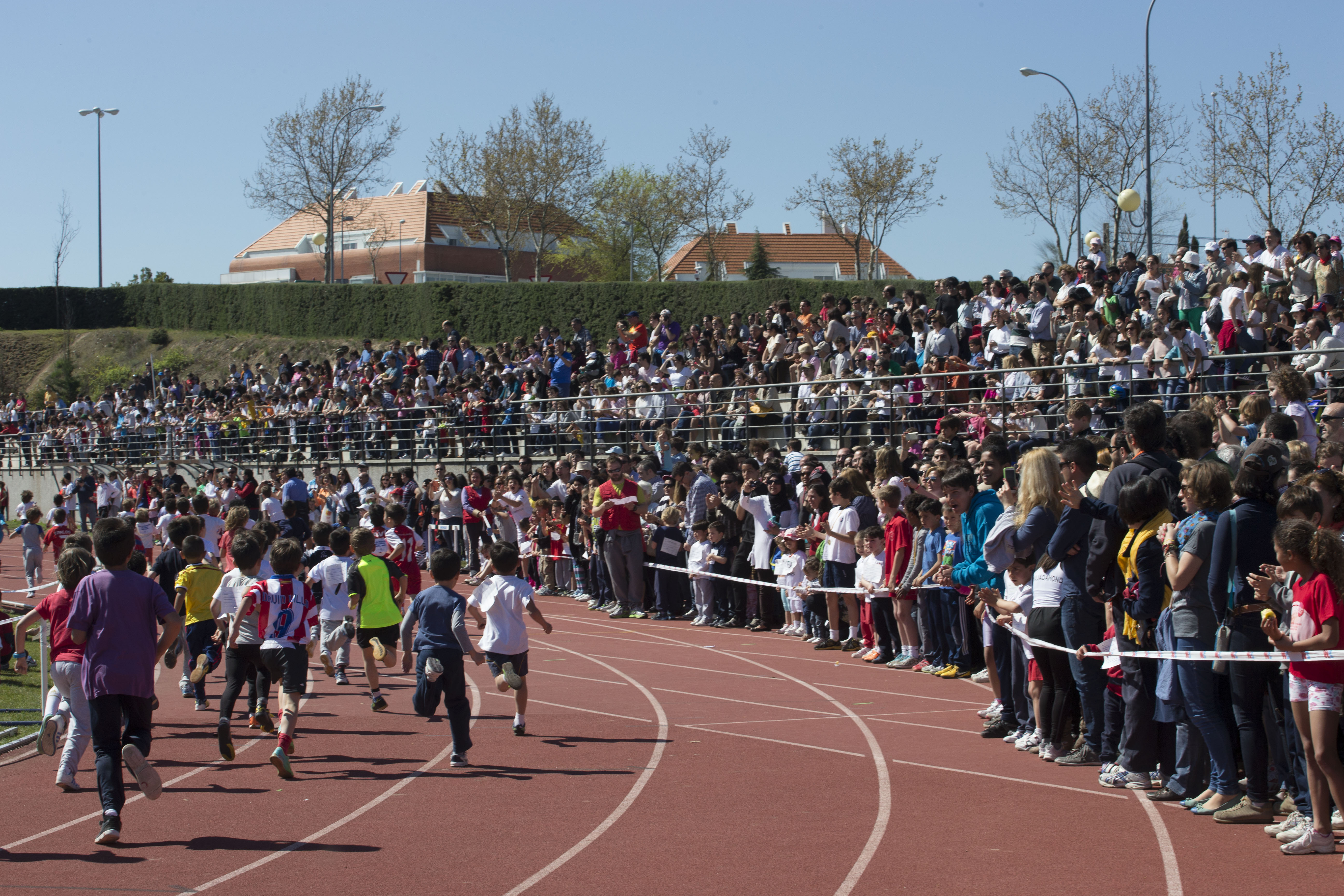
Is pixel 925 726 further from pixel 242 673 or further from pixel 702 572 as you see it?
pixel 702 572

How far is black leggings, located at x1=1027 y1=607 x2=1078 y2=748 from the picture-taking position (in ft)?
25.5

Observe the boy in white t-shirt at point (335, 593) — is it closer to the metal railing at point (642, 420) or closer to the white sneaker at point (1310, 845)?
the white sneaker at point (1310, 845)

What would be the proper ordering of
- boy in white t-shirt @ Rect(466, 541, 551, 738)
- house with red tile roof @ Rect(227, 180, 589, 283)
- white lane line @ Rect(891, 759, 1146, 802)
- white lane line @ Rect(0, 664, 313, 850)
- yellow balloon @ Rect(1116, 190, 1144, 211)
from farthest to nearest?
house with red tile roof @ Rect(227, 180, 589, 283) → yellow balloon @ Rect(1116, 190, 1144, 211) → boy in white t-shirt @ Rect(466, 541, 551, 738) → white lane line @ Rect(891, 759, 1146, 802) → white lane line @ Rect(0, 664, 313, 850)

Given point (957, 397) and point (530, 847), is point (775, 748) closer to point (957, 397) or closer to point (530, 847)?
point (530, 847)

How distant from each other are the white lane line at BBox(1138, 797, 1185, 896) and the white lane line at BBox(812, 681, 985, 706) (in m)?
3.20

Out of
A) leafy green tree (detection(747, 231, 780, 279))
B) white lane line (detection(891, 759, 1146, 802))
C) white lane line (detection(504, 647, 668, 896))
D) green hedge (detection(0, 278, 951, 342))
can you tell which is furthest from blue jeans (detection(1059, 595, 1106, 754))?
leafy green tree (detection(747, 231, 780, 279))

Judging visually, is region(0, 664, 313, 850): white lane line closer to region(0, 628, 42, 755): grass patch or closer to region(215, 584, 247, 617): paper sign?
region(215, 584, 247, 617): paper sign

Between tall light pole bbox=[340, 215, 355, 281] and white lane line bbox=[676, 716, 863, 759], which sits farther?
tall light pole bbox=[340, 215, 355, 281]

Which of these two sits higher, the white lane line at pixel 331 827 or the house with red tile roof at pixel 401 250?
the house with red tile roof at pixel 401 250

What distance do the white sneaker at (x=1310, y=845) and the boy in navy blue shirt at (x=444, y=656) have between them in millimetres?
5205

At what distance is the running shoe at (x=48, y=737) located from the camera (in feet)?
25.0

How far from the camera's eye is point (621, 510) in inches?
669

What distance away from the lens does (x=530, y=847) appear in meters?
6.72

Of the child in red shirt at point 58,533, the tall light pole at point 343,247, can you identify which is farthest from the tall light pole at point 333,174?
the child in red shirt at point 58,533
